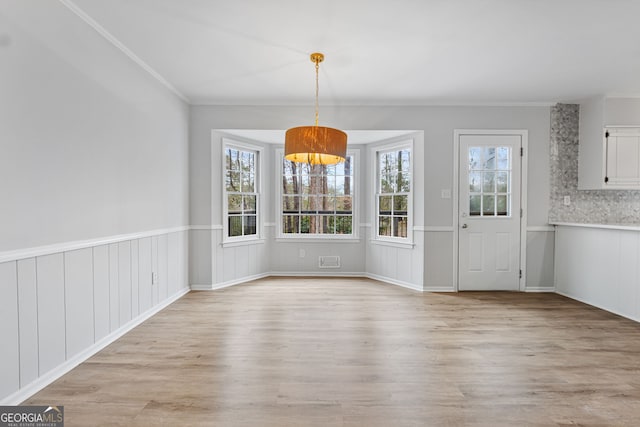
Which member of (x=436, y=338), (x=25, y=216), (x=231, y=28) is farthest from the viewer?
(x=436, y=338)

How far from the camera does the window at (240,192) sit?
4.59 metres

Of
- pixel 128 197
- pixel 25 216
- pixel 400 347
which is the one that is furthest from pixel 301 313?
pixel 25 216

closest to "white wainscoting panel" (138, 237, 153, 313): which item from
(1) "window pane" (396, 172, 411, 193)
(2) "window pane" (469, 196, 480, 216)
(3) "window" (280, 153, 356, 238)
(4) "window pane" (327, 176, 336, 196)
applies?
(3) "window" (280, 153, 356, 238)

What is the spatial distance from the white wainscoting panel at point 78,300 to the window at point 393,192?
3710 millimetres

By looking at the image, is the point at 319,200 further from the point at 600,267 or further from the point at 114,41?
the point at 600,267

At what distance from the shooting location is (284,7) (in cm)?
229

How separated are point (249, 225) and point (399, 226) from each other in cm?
227

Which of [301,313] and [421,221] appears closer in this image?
[301,313]

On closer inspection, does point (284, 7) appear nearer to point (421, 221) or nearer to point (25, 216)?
point (25, 216)

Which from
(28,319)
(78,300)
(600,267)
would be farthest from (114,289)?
(600,267)

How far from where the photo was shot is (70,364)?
7.29 ft

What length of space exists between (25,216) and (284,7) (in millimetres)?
2128

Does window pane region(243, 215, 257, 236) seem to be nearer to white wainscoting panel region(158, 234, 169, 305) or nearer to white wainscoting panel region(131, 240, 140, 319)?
white wainscoting panel region(158, 234, 169, 305)

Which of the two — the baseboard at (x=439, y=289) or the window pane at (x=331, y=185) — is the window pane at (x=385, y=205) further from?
the baseboard at (x=439, y=289)
